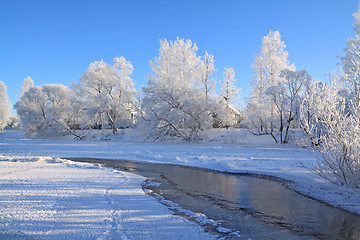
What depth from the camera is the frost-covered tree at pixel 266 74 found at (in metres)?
27.5

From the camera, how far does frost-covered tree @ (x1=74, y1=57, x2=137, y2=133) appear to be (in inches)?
1428

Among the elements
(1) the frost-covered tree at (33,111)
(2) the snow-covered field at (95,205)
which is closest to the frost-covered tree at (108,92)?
(1) the frost-covered tree at (33,111)

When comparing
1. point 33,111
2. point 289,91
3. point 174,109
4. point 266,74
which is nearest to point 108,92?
point 33,111

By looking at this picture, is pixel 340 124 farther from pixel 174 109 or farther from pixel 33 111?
pixel 33 111

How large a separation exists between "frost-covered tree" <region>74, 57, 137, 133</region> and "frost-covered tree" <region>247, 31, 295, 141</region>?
1742 cm

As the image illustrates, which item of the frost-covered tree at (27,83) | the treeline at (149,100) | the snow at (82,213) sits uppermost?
the frost-covered tree at (27,83)

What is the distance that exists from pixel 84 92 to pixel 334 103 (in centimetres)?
3680

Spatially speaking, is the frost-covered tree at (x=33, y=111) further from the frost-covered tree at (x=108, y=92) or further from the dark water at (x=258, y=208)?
the dark water at (x=258, y=208)

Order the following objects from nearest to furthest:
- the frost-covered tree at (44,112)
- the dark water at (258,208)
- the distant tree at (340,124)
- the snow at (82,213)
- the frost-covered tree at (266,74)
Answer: the snow at (82,213) → the dark water at (258,208) → the distant tree at (340,124) → the frost-covered tree at (266,74) → the frost-covered tree at (44,112)

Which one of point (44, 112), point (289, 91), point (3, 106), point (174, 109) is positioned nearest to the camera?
point (289, 91)

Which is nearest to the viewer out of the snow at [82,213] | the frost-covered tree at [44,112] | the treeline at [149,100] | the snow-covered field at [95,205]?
the snow at [82,213]

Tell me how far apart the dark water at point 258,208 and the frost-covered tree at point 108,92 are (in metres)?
28.0

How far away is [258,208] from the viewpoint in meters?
6.46

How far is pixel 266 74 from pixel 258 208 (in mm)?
28729
